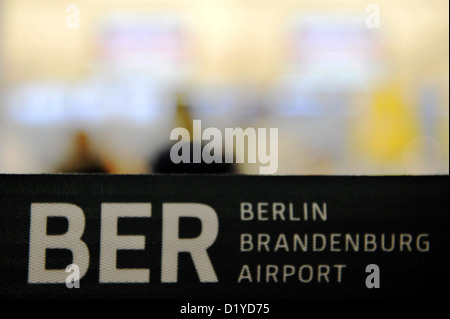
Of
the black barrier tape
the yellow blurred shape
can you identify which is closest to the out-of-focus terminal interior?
the yellow blurred shape

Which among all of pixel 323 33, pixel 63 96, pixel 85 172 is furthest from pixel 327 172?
pixel 63 96

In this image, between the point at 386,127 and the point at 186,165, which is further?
the point at 386,127

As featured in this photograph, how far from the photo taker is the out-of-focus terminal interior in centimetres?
184

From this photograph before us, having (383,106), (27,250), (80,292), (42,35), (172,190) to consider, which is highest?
(42,35)

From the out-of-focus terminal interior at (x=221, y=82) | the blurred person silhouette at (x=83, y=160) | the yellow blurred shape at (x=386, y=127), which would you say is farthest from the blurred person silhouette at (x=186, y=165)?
the yellow blurred shape at (x=386, y=127)

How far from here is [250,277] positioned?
172 centimetres

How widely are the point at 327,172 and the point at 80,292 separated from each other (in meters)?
1.02

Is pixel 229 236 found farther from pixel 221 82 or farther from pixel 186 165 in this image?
pixel 221 82

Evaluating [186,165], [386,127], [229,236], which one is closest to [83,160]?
[186,165]

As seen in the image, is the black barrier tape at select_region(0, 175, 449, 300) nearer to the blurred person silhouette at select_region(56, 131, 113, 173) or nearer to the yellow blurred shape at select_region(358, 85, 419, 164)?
the blurred person silhouette at select_region(56, 131, 113, 173)

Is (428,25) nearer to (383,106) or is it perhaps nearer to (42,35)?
(383,106)

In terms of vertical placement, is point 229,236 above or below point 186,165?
below

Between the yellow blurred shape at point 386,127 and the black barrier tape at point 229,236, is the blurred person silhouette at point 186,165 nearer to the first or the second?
the black barrier tape at point 229,236

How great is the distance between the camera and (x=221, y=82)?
1933mm
